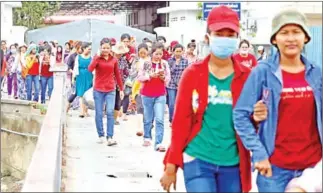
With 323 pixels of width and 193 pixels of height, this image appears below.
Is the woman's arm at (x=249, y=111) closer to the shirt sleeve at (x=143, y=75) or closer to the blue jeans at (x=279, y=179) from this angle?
the blue jeans at (x=279, y=179)

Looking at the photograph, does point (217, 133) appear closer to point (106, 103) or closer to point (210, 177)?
point (210, 177)

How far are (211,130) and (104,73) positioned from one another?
6.85m

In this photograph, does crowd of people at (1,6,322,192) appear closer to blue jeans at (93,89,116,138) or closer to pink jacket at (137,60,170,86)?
pink jacket at (137,60,170,86)

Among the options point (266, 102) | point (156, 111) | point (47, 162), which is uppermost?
point (266, 102)

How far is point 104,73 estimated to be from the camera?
11555 mm

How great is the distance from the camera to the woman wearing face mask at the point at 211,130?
4.82 metres

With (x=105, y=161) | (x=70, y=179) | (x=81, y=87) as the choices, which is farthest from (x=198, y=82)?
(x=81, y=87)

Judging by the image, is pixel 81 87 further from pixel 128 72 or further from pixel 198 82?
pixel 198 82

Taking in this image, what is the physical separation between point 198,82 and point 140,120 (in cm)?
901

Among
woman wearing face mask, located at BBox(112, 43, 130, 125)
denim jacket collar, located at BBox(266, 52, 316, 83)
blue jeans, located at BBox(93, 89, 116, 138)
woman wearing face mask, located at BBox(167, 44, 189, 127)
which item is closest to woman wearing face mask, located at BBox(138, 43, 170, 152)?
blue jeans, located at BBox(93, 89, 116, 138)

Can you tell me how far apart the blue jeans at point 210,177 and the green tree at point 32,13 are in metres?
45.1

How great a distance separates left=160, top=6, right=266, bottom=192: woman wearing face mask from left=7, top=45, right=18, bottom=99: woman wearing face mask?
17.4 metres

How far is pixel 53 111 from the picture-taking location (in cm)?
1185

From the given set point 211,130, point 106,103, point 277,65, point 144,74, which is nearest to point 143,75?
point 144,74
